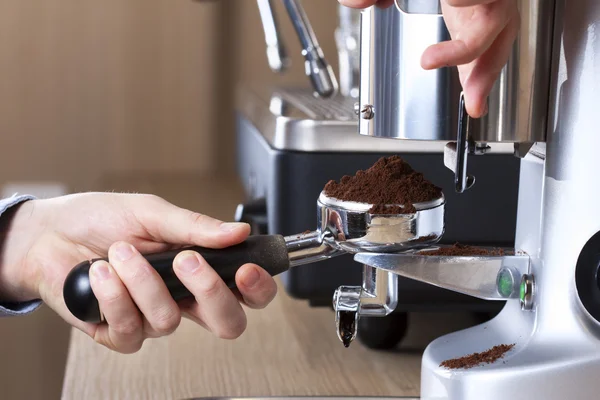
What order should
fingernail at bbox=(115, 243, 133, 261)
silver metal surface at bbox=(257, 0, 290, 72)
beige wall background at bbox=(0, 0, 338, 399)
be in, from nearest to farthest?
fingernail at bbox=(115, 243, 133, 261)
silver metal surface at bbox=(257, 0, 290, 72)
beige wall background at bbox=(0, 0, 338, 399)

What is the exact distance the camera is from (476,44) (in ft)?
1.07

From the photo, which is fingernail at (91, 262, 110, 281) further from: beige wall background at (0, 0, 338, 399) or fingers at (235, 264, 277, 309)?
beige wall background at (0, 0, 338, 399)

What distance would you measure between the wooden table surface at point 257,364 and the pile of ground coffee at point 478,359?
13 centimetres

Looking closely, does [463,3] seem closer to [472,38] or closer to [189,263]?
[472,38]

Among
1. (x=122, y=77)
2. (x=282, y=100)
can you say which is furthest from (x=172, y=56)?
(x=282, y=100)

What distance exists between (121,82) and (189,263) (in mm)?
1310

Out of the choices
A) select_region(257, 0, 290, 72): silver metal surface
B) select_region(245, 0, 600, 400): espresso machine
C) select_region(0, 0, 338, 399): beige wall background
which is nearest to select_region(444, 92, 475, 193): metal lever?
select_region(245, 0, 600, 400): espresso machine

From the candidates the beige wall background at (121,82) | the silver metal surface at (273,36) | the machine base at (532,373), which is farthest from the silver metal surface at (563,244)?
the beige wall background at (121,82)

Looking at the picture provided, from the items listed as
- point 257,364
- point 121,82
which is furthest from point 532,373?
point 121,82

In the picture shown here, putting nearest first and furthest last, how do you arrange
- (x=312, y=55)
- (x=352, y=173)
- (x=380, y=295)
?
(x=380, y=295) → (x=352, y=173) → (x=312, y=55)

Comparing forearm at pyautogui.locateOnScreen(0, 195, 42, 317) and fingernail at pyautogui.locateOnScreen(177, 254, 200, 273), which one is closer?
fingernail at pyautogui.locateOnScreen(177, 254, 200, 273)

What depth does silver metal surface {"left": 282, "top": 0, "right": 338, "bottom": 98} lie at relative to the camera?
0.66 meters

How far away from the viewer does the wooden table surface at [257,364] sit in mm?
529

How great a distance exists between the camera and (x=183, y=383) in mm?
538
